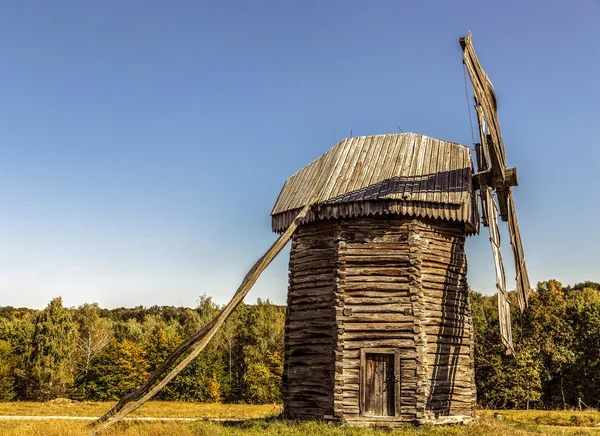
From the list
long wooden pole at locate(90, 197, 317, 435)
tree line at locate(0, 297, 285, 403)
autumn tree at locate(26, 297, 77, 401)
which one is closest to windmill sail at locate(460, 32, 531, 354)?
long wooden pole at locate(90, 197, 317, 435)

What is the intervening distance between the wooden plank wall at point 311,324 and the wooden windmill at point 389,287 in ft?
0.10

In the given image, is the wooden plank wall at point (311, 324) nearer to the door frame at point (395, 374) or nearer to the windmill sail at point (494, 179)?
the door frame at point (395, 374)

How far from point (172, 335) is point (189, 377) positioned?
428 cm

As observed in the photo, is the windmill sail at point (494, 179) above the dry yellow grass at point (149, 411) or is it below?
above

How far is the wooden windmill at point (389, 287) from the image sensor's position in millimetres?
14680

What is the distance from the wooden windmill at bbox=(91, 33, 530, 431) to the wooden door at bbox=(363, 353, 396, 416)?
0.03m

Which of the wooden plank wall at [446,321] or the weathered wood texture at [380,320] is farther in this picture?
the wooden plank wall at [446,321]

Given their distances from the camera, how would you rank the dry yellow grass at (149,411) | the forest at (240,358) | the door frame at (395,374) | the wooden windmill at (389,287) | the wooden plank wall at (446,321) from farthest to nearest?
the forest at (240,358), the dry yellow grass at (149,411), the wooden plank wall at (446,321), the wooden windmill at (389,287), the door frame at (395,374)

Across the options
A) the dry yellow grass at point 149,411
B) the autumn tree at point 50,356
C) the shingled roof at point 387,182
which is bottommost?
the dry yellow grass at point 149,411

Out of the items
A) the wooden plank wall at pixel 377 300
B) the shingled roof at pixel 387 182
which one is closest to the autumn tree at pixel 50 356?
the shingled roof at pixel 387 182

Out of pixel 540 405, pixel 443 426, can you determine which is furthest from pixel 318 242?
pixel 540 405

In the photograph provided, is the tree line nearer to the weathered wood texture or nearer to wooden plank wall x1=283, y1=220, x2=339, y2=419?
wooden plank wall x1=283, y1=220, x2=339, y2=419

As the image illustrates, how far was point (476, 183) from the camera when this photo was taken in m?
16.4

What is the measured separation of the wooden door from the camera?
14.6m
